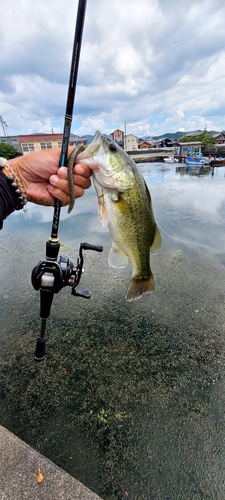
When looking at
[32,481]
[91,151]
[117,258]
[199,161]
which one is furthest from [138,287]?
[199,161]

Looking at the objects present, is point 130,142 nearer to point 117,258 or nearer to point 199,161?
point 199,161

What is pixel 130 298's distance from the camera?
5.07 ft

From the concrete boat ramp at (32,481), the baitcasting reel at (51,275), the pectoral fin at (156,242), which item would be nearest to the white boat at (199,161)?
the pectoral fin at (156,242)

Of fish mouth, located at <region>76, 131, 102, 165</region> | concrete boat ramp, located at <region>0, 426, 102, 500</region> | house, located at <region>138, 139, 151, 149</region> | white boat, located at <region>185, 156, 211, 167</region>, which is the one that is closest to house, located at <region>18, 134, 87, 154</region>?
white boat, located at <region>185, 156, 211, 167</region>

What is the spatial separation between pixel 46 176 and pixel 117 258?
652mm

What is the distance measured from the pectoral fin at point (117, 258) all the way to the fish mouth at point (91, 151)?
52 cm

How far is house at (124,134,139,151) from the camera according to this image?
191ft

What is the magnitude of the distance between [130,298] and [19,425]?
1251 mm

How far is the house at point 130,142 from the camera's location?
191 ft

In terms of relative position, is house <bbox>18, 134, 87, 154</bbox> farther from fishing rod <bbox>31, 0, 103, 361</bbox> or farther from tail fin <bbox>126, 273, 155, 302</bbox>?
tail fin <bbox>126, 273, 155, 302</bbox>

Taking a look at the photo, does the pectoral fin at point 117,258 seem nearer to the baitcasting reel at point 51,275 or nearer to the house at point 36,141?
the baitcasting reel at point 51,275

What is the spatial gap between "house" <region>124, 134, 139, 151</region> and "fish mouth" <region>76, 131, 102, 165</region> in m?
60.8

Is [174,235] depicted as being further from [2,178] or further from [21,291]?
[2,178]

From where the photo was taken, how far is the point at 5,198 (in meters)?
1.22
